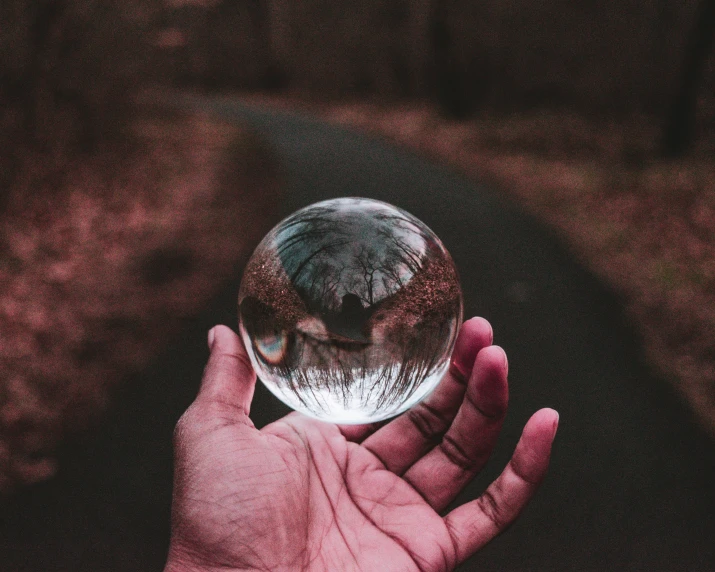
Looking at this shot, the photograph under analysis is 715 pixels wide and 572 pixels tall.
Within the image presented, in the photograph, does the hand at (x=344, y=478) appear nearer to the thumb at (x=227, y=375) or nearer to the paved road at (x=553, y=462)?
the thumb at (x=227, y=375)

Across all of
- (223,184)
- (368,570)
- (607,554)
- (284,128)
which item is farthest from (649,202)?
(284,128)

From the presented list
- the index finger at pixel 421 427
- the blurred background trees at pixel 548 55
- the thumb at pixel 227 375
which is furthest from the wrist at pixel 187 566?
the blurred background trees at pixel 548 55

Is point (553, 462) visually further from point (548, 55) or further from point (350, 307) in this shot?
point (548, 55)

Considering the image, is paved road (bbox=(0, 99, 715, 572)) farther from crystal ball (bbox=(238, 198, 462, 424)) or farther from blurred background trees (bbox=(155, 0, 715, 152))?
blurred background trees (bbox=(155, 0, 715, 152))

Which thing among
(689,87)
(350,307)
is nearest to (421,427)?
(350,307)

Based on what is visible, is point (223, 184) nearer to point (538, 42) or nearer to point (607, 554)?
point (607, 554)

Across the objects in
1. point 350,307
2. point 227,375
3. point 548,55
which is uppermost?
point 548,55
